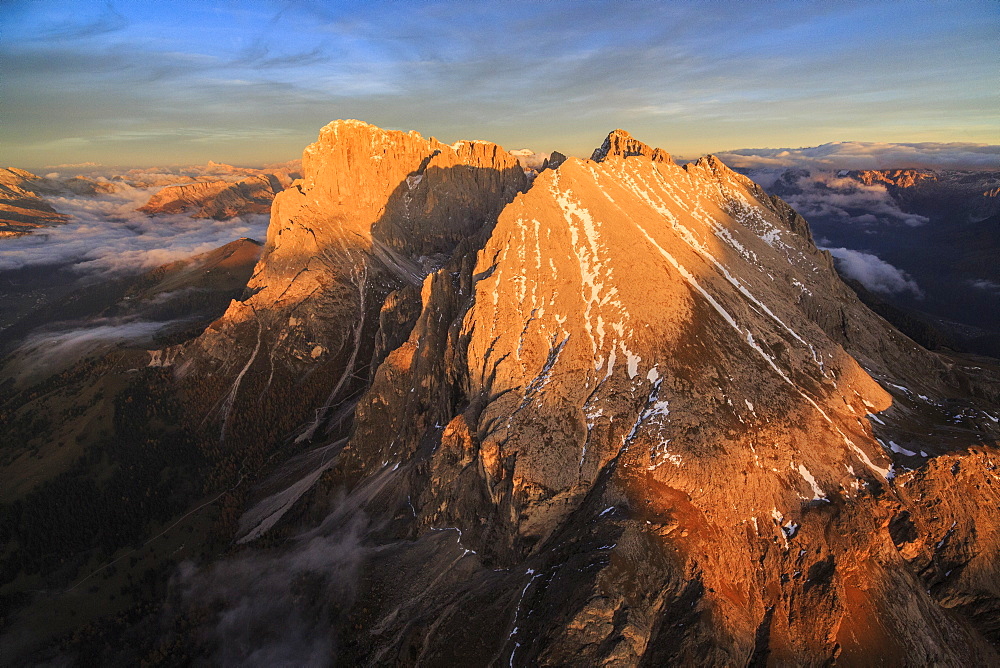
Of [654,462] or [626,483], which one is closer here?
[626,483]

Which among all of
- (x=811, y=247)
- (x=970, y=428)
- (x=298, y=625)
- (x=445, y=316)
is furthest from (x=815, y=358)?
(x=298, y=625)

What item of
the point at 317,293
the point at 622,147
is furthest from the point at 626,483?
the point at 317,293

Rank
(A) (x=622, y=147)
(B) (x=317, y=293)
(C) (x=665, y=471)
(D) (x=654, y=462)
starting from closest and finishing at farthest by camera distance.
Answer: (C) (x=665, y=471)
(D) (x=654, y=462)
(A) (x=622, y=147)
(B) (x=317, y=293)

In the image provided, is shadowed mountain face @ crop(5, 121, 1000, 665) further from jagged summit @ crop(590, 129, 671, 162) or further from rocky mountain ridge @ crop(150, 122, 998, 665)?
jagged summit @ crop(590, 129, 671, 162)

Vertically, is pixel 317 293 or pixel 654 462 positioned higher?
pixel 654 462

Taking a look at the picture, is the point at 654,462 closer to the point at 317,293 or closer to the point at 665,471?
the point at 665,471

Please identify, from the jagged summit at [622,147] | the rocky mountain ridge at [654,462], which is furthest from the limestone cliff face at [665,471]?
the jagged summit at [622,147]
